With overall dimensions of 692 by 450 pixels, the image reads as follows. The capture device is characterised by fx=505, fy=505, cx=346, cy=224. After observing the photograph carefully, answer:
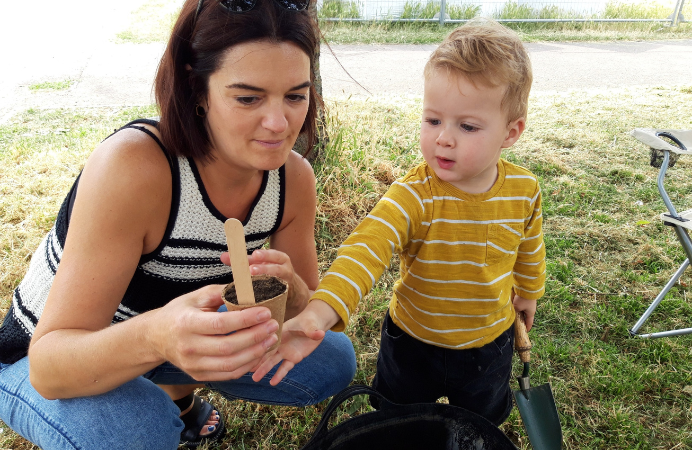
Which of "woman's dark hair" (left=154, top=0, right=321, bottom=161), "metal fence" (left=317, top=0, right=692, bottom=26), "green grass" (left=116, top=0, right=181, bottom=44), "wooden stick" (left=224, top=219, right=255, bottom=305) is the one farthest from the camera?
"metal fence" (left=317, top=0, right=692, bottom=26)

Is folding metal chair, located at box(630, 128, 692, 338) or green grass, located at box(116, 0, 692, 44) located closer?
folding metal chair, located at box(630, 128, 692, 338)

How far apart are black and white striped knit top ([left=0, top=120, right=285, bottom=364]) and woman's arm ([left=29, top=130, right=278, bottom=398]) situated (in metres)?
0.05

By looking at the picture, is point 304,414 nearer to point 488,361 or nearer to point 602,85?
point 488,361

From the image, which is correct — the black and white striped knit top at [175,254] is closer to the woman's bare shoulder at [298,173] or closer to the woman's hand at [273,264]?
the woman's bare shoulder at [298,173]

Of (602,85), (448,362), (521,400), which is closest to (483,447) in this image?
(448,362)

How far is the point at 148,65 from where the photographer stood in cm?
694

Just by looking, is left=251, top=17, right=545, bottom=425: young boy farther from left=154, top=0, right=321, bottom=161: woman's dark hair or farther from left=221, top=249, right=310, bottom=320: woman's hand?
left=154, top=0, right=321, bottom=161: woman's dark hair

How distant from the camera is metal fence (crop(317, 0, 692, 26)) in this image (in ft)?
30.8

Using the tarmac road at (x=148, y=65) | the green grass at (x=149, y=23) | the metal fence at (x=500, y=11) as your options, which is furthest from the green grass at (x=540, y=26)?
the green grass at (x=149, y=23)

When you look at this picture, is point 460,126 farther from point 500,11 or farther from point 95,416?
point 500,11

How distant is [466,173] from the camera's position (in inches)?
55.7

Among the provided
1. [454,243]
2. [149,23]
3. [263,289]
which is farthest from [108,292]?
[149,23]

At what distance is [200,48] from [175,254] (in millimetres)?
559

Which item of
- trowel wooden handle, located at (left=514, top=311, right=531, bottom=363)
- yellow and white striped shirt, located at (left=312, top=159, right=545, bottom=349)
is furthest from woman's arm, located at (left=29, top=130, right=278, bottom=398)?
trowel wooden handle, located at (left=514, top=311, right=531, bottom=363)
